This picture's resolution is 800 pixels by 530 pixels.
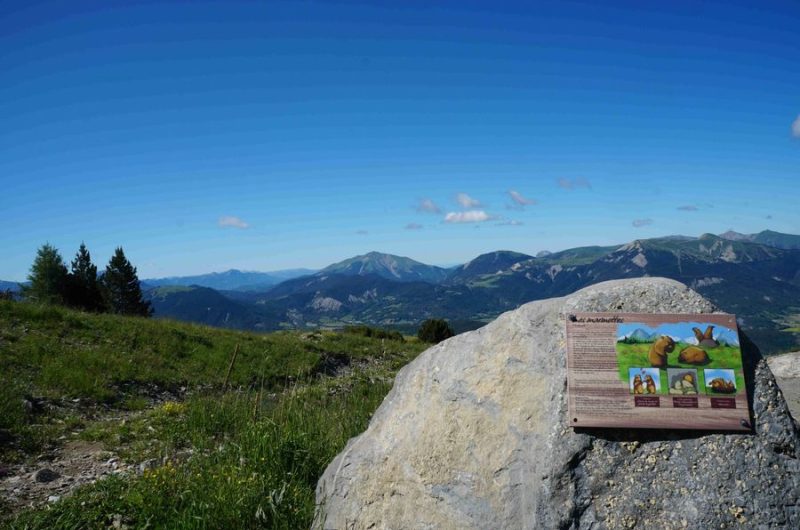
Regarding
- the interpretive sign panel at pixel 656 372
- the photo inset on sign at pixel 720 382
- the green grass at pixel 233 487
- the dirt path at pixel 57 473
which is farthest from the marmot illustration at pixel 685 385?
the dirt path at pixel 57 473

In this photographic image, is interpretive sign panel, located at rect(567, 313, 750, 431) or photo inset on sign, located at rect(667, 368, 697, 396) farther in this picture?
photo inset on sign, located at rect(667, 368, 697, 396)

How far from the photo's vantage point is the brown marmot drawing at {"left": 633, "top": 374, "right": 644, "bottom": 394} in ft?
16.6

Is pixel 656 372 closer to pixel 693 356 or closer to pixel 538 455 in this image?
pixel 693 356

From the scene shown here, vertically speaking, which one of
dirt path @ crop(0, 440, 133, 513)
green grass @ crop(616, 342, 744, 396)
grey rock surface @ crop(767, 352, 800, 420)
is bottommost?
grey rock surface @ crop(767, 352, 800, 420)

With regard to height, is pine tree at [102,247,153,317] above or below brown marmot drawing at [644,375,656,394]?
above

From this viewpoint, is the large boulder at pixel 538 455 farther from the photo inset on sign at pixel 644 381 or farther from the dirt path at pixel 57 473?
the dirt path at pixel 57 473

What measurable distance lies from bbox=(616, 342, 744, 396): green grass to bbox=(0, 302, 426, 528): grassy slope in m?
4.14

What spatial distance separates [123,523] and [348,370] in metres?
16.2

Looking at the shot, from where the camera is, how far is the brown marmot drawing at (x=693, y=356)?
5090mm

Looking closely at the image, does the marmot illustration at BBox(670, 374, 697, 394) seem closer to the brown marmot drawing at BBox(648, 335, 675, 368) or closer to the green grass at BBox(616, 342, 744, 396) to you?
the green grass at BBox(616, 342, 744, 396)

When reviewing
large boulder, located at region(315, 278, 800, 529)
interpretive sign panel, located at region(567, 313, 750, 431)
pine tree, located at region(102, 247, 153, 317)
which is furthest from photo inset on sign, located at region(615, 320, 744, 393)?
pine tree, located at region(102, 247, 153, 317)

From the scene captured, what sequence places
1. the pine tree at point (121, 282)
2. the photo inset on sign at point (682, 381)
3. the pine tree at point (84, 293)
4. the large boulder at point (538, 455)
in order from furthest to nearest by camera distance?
the pine tree at point (121, 282) < the pine tree at point (84, 293) < the photo inset on sign at point (682, 381) < the large boulder at point (538, 455)

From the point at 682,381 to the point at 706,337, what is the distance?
551mm

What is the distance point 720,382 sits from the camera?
16.2 ft
